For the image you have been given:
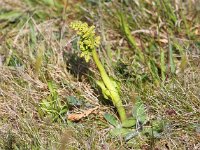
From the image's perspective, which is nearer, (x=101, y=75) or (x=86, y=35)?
(x=86, y=35)

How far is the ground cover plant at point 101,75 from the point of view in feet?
7.07

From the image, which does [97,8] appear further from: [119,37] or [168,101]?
[168,101]

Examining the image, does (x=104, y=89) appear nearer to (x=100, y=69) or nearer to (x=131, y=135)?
(x=100, y=69)

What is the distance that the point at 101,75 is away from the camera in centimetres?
224

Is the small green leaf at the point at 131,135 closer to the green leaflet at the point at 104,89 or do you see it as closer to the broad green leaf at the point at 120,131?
the broad green leaf at the point at 120,131

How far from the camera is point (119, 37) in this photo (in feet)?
9.28

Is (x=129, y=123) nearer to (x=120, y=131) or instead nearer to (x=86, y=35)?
(x=120, y=131)

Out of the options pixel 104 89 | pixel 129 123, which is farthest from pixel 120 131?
pixel 104 89

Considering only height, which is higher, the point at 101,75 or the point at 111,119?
Answer: the point at 101,75

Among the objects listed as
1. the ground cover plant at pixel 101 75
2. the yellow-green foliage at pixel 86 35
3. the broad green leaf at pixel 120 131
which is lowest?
the broad green leaf at pixel 120 131

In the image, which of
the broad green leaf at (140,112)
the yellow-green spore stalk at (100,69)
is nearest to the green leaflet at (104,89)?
the yellow-green spore stalk at (100,69)

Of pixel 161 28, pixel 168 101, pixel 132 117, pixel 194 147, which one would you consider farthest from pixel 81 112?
Result: pixel 161 28

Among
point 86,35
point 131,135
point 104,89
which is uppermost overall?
point 86,35

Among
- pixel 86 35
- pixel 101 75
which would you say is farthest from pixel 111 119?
pixel 86 35
